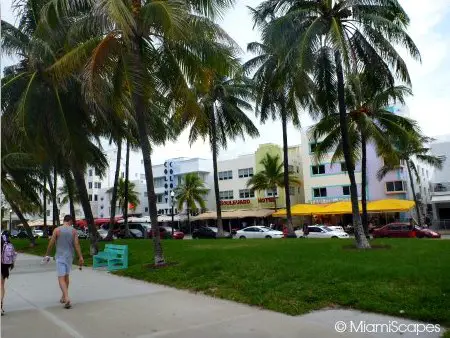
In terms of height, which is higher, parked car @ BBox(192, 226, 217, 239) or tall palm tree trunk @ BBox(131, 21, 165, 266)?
tall palm tree trunk @ BBox(131, 21, 165, 266)

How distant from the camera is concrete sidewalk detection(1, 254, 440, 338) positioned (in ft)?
21.0

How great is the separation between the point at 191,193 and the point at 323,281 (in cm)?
4868

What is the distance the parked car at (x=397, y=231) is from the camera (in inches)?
1214

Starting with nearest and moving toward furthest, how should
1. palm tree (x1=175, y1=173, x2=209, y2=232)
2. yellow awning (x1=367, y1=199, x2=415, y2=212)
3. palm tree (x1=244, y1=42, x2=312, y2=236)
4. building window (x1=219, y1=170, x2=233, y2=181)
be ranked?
palm tree (x1=244, y1=42, x2=312, y2=236) → yellow awning (x1=367, y1=199, x2=415, y2=212) → palm tree (x1=175, y1=173, x2=209, y2=232) → building window (x1=219, y1=170, x2=233, y2=181)

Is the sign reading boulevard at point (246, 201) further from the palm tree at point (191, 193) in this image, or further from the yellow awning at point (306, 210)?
the yellow awning at point (306, 210)

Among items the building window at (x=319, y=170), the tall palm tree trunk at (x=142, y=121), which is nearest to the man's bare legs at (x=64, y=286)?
the tall palm tree trunk at (x=142, y=121)

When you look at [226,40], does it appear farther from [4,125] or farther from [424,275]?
[4,125]

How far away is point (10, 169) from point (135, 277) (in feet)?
67.7

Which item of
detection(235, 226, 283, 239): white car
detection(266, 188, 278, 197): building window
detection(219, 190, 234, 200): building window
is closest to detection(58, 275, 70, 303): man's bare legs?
detection(235, 226, 283, 239): white car

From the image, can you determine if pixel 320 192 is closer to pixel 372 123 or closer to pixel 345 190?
pixel 345 190

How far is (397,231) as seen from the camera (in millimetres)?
31234

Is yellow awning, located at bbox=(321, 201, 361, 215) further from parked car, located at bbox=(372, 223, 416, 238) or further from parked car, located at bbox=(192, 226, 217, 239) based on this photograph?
parked car, located at bbox=(192, 226, 217, 239)

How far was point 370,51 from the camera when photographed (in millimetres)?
16906

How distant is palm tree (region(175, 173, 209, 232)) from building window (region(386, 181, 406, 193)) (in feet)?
73.7
